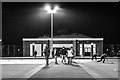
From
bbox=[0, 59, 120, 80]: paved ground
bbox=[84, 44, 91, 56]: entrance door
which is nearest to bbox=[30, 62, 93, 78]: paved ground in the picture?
bbox=[0, 59, 120, 80]: paved ground

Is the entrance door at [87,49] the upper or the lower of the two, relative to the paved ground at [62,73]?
upper

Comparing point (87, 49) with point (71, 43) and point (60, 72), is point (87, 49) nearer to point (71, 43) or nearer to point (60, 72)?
point (71, 43)

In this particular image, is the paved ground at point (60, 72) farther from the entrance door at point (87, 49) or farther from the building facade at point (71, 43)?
the building facade at point (71, 43)

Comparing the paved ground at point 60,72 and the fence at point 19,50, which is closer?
the paved ground at point 60,72

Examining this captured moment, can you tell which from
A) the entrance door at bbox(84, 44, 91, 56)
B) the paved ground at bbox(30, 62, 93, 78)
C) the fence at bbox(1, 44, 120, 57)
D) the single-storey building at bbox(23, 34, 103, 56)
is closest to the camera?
the paved ground at bbox(30, 62, 93, 78)

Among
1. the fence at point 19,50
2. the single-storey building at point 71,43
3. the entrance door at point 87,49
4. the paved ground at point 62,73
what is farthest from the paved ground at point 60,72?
the fence at point 19,50

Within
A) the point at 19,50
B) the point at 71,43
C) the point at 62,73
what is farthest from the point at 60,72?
the point at 19,50

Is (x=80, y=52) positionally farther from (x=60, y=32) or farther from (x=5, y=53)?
(x=5, y=53)

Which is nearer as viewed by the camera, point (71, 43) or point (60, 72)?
point (60, 72)

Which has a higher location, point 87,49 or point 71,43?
point 71,43

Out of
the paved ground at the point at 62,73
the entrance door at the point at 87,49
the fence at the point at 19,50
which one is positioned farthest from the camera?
the fence at the point at 19,50

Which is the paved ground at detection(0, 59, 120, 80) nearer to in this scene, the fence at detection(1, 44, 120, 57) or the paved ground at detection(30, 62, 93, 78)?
the paved ground at detection(30, 62, 93, 78)

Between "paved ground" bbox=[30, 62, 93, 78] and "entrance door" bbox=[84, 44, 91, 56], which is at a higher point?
"entrance door" bbox=[84, 44, 91, 56]

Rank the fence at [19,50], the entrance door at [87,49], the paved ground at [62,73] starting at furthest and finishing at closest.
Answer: the fence at [19,50] < the entrance door at [87,49] < the paved ground at [62,73]
